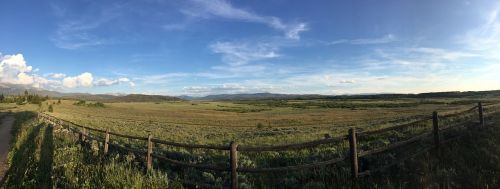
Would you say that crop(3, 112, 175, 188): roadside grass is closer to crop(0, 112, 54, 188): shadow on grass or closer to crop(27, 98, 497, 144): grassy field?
Result: crop(0, 112, 54, 188): shadow on grass

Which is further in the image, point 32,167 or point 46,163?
point 46,163

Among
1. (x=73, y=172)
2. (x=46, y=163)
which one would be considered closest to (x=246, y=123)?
(x=46, y=163)

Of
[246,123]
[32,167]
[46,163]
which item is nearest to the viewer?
[32,167]

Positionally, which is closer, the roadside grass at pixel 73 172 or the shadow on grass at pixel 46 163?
the roadside grass at pixel 73 172

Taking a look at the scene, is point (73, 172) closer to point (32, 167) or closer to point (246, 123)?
point (32, 167)

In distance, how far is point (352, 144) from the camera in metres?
8.92

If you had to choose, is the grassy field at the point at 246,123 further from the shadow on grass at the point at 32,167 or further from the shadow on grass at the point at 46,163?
the shadow on grass at the point at 32,167

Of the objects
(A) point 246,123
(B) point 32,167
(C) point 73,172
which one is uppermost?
(C) point 73,172

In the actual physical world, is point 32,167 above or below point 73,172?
below

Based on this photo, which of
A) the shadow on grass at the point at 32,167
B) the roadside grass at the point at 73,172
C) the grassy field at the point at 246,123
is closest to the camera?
the roadside grass at the point at 73,172

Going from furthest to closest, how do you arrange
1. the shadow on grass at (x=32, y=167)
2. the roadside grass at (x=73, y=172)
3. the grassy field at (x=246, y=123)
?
the grassy field at (x=246, y=123) → the shadow on grass at (x=32, y=167) → the roadside grass at (x=73, y=172)

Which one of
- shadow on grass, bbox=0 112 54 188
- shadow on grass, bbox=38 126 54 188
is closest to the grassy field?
shadow on grass, bbox=38 126 54 188

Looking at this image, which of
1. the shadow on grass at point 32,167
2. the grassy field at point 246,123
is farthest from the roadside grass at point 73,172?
the grassy field at point 246,123

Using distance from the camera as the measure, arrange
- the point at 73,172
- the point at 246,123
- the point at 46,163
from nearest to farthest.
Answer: the point at 73,172, the point at 46,163, the point at 246,123
